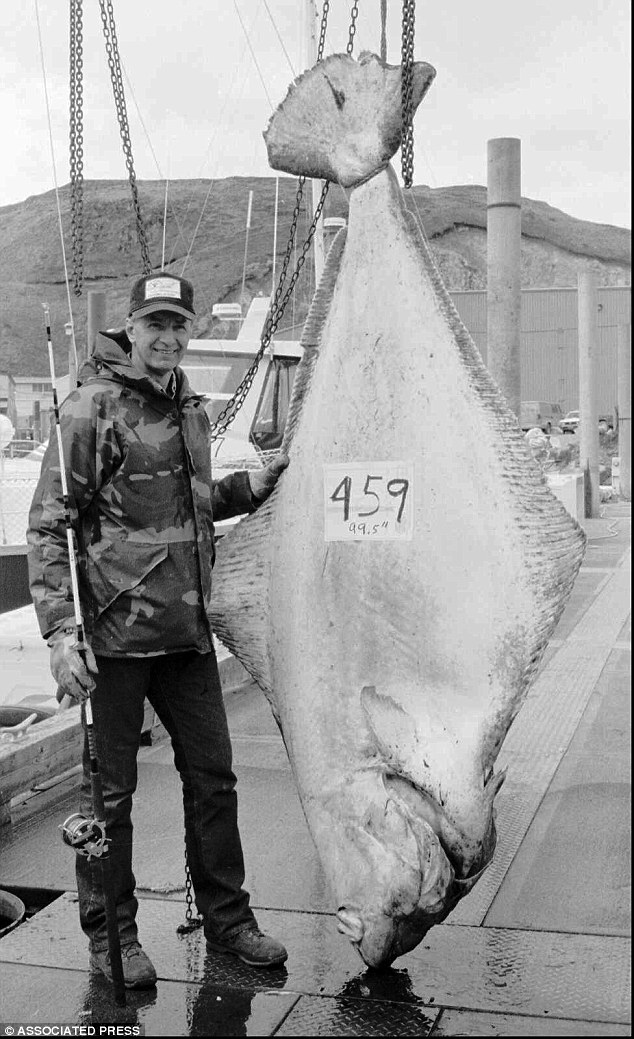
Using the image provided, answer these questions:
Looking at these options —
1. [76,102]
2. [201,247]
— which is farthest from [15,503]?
[201,247]

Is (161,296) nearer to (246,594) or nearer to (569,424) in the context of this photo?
(246,594)

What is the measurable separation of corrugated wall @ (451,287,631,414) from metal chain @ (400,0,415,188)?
3748 cm

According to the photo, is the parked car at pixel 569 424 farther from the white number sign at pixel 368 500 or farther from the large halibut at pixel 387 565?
the white number sign at pixel 368 500

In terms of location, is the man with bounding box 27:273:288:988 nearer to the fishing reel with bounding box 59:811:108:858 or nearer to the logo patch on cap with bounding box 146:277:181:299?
the logo patch on cap with bounding box 146:277:181:299

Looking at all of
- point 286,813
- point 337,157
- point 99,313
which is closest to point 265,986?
point 286,813

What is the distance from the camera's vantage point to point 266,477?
2.88m

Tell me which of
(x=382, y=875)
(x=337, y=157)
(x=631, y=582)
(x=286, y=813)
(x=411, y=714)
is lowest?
(x=286, y=813)

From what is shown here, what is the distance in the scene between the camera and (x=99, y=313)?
944 centimetres

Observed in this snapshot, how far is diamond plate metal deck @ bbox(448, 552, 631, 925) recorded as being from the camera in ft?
11.3

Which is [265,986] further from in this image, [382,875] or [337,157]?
[337,157]

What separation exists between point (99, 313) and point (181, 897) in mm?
6842

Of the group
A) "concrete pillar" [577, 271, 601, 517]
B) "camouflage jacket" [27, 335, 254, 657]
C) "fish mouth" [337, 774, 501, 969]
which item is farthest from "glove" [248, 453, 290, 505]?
"concrete pillar" [577, 271, 601, 517]

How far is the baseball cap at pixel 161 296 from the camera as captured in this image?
2859 mm

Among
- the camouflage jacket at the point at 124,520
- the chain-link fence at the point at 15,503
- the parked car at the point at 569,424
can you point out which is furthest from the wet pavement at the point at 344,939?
the parked car at the point at 569,424
